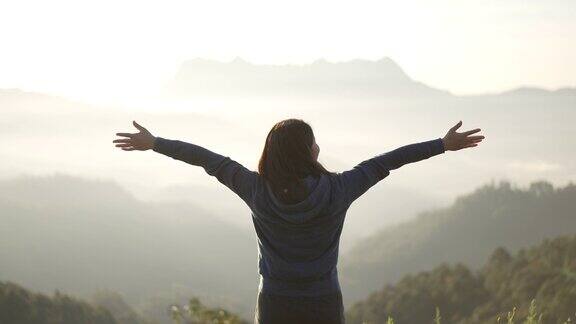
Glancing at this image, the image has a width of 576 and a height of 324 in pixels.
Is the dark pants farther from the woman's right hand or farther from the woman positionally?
the woman's right hand

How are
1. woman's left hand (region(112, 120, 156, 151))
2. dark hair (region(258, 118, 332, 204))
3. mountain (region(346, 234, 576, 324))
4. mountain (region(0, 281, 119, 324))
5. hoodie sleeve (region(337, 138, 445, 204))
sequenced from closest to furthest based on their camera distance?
dark hair (region(258, 118, 332, 204)), hoodie sleeve (region(337, 138, 445, 204)), woman's left hand (region(112, 120, 156, 151)), mountain (region(0, 281, 119, 324)), mountain (region(346, 234, 576, 324))

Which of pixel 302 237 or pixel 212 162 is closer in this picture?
pixel 302 237

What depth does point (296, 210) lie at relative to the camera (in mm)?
3223

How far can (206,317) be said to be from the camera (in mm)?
4531

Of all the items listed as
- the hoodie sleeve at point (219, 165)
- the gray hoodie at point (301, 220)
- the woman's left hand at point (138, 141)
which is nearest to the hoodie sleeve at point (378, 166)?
the gray hoodie at point (301, 220)

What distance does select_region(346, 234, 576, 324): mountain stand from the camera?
105 m

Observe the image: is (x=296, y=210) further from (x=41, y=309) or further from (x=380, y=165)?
(x=41, y=309)

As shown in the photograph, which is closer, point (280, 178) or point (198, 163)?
point (280, 178)

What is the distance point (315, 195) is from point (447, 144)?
3.02ft

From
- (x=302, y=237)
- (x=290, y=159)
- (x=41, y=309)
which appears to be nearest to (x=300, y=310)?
(x=302, y=237)

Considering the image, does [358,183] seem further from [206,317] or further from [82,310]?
[82,310]

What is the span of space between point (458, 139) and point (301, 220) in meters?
1.09

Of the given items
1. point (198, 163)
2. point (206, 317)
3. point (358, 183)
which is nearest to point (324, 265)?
point (358, 183)

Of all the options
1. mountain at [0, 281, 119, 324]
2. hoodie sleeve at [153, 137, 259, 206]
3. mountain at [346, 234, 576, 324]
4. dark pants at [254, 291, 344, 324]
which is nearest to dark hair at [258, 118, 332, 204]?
hoodie sleeve at [153, 137, 259, 206]
